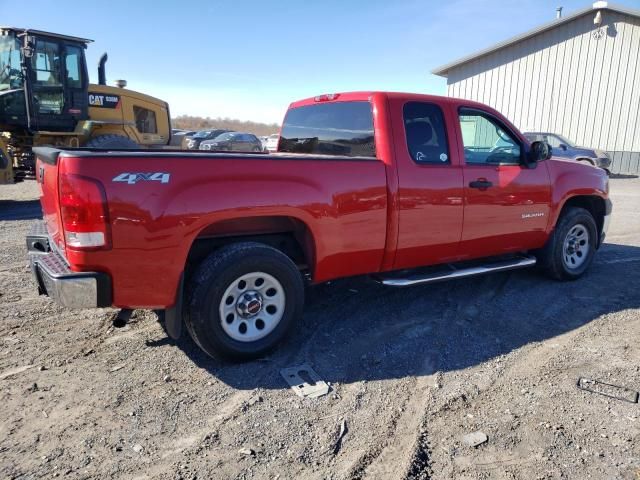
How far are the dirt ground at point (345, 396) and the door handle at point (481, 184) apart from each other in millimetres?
1227

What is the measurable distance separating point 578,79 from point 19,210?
21.0 meters

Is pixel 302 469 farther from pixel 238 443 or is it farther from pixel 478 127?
pixel 478 127

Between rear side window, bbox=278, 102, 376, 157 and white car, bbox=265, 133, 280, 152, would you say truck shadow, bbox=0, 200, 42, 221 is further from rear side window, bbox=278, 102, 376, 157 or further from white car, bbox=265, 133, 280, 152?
rear side window, bbox=278, 102, 376, 157

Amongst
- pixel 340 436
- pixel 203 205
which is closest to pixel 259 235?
pixel 203 205

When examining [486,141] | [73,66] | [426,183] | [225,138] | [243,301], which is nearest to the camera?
[243,301]

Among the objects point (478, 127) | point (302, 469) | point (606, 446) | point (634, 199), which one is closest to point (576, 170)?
point (478, 127)

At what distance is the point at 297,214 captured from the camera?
3.56m

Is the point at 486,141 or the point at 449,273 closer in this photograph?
the point at 449,273

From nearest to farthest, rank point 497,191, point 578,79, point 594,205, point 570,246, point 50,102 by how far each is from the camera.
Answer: point 497,191, point 570,246, point 594,205, point 50,102, point 578,79

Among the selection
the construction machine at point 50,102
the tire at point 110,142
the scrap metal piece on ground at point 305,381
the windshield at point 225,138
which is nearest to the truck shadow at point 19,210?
the construction machine at point 50,102

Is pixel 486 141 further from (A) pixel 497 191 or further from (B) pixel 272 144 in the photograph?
(B) pixel 272 144

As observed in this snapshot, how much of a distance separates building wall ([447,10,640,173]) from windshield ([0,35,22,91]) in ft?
62.7

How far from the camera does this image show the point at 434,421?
A: 2.94m

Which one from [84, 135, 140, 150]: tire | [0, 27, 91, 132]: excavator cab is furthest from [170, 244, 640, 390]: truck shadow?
[0, 27, 91, 132]: excavator cab
